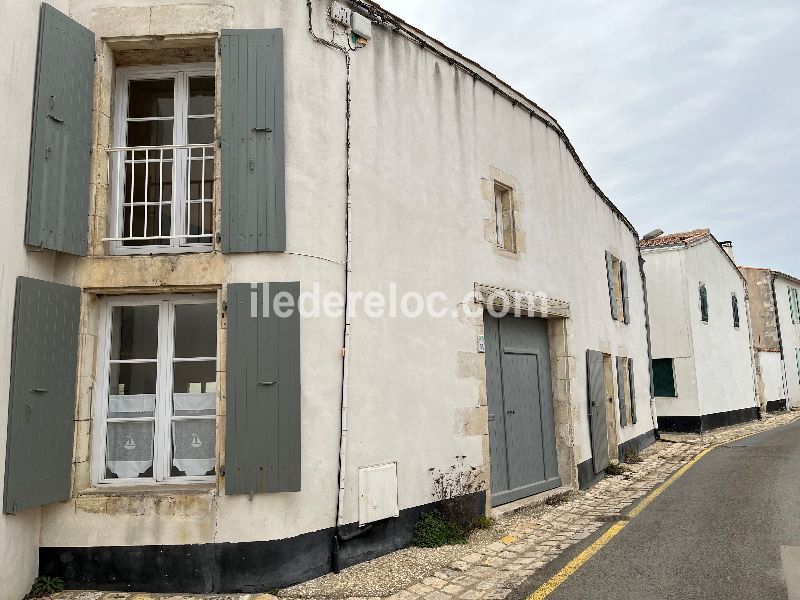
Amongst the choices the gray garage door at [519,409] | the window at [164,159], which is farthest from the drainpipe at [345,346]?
the gray garage door at [519,409]

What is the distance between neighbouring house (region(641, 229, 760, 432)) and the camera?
16594 mm

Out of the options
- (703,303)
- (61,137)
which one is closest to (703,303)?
(703,303)

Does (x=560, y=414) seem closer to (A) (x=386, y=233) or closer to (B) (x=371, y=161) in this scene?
(A) (x=386, y=233)

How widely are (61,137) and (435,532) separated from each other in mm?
5063

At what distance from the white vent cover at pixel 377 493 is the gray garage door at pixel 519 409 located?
2058 mm

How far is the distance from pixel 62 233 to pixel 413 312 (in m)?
3.34

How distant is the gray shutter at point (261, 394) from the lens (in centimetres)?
479

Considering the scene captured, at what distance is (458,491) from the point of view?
6422mm

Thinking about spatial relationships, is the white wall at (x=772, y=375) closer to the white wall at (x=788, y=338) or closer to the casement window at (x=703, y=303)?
the white wall at (x=788, y=338)

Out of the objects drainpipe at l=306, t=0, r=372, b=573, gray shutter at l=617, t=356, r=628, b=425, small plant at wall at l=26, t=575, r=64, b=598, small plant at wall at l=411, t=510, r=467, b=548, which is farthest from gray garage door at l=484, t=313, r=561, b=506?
small plant at wall at l=26, t=575, r=64, b=598

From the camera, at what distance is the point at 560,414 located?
862 centimetres

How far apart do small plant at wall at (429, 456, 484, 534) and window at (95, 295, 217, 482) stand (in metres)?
2.43

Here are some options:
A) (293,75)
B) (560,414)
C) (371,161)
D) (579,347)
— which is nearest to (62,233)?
(293,75)

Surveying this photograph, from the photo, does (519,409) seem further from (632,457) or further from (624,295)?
(624,295)
